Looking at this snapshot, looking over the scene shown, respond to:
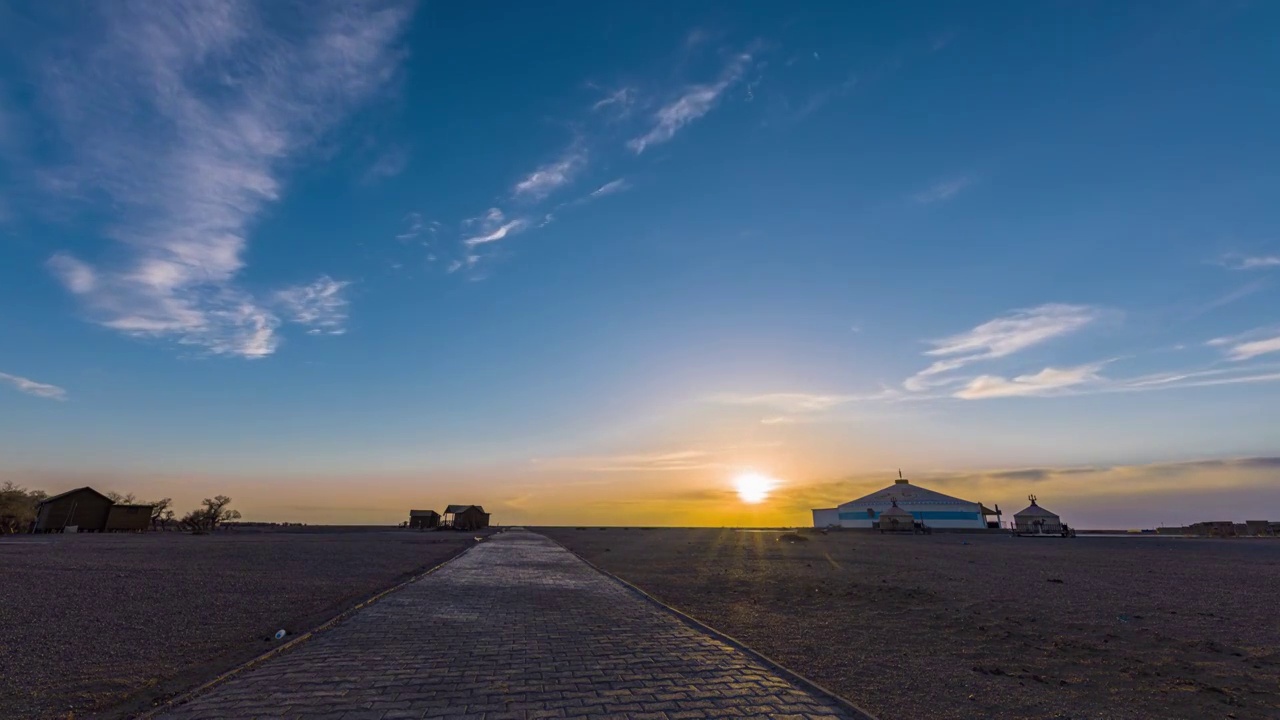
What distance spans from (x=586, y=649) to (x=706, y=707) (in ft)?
11.0

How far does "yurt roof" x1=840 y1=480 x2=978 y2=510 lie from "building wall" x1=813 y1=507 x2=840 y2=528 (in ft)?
7.41

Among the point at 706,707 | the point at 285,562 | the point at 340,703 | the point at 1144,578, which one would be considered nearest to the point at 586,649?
the point at 706,707

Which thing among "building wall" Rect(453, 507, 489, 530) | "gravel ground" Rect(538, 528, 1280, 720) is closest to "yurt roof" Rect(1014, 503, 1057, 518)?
"gravel ground" Rect(538, 528, 1280, 720)

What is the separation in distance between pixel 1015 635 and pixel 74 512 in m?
77.0

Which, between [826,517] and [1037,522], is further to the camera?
[826,517]

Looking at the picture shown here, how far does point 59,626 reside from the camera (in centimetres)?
1060

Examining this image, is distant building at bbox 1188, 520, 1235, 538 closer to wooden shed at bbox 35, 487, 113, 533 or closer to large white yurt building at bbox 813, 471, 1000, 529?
large white yurt building at bbox 813, 471, 1000, 529

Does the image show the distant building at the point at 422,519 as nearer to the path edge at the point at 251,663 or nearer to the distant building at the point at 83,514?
the distant building at the point at 83,514

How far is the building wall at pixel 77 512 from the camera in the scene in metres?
51.7

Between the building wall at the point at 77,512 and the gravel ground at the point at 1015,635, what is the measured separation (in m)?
62.8

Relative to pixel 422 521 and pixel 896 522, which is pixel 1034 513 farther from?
pixel 422 521

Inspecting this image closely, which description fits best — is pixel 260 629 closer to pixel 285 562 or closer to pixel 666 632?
pixel 666 632

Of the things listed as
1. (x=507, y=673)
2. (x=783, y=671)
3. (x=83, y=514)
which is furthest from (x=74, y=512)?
(x=783, y=671)

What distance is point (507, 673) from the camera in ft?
24.8
